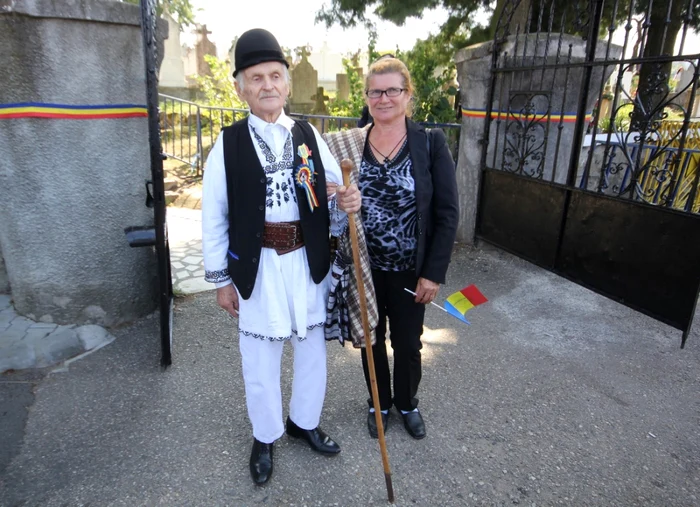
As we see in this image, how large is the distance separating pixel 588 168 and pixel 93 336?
161 inches

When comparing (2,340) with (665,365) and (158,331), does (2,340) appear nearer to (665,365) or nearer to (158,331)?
(158,331)

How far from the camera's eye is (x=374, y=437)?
2.68 metres

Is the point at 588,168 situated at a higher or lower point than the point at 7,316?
higher

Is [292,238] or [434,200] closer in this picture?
[292,238]

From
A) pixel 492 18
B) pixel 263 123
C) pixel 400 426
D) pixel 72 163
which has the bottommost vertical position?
pixel 400 426

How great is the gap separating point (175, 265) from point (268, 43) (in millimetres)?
3513

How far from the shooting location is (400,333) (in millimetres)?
2541

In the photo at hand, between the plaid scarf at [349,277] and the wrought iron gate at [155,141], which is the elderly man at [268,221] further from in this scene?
the wrought iron gate at [155,141]

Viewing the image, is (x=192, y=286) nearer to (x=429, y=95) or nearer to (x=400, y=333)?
(x=400, y=333)

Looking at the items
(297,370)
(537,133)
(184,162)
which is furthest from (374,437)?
(184,162)

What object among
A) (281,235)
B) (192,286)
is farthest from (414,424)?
(192,286)

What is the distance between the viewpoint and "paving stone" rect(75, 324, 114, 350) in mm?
3441

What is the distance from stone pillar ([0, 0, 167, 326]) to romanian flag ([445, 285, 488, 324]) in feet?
7.41

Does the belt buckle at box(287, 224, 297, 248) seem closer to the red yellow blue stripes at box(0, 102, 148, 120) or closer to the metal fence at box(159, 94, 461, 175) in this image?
the red yellow blue stripes at box(0, 102, 148, 120)
